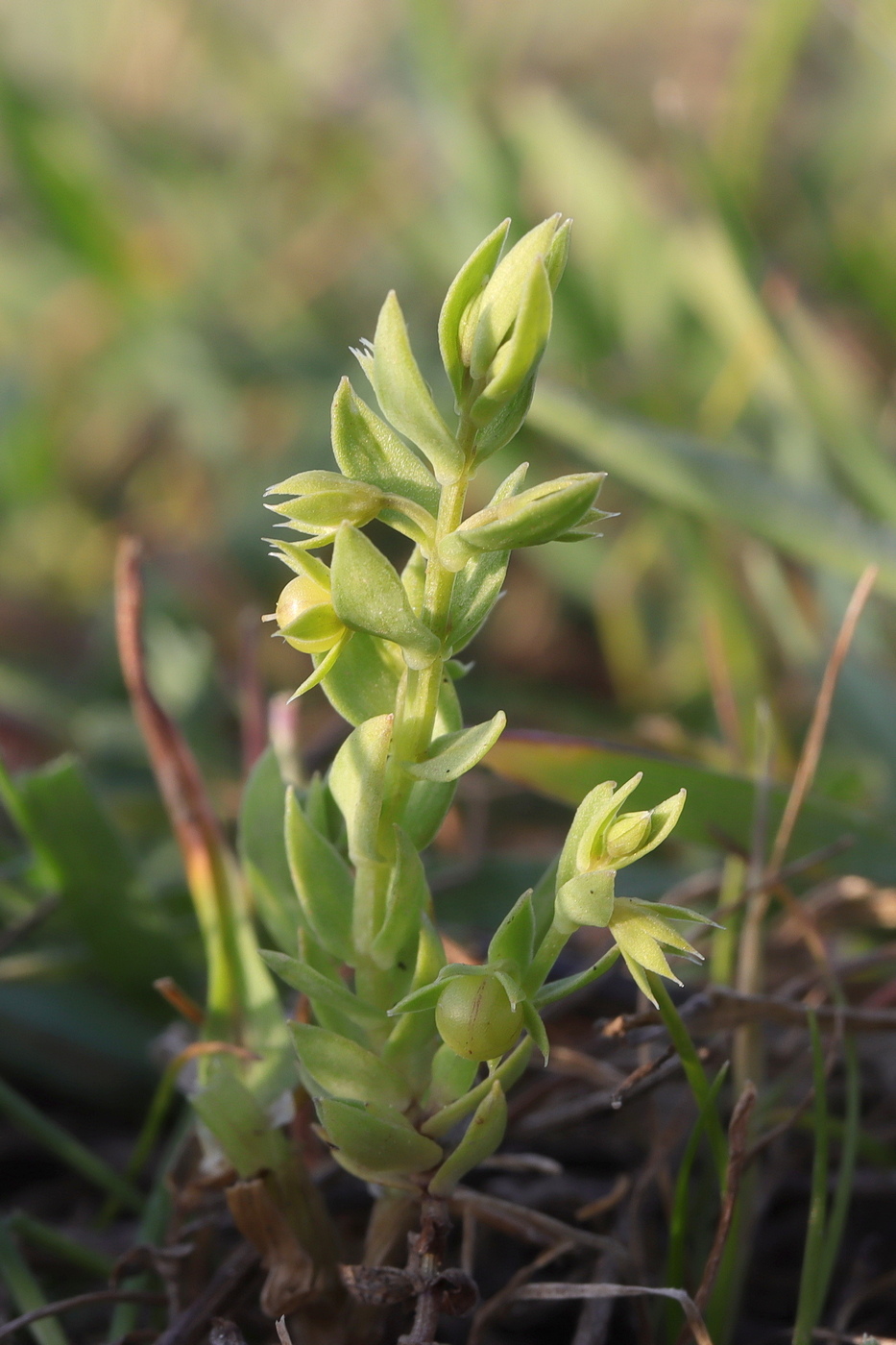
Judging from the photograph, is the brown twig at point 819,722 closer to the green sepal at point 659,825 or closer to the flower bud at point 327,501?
the green sepal at point 659,825

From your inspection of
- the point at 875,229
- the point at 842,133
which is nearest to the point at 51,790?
the point at 875,229

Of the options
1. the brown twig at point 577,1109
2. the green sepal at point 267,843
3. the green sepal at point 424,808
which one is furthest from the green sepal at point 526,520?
the brown twig at point 577,1109

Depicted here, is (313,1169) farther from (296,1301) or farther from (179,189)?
(179,189)

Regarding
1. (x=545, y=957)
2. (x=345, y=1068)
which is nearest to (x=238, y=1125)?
(x=345, y=1068)

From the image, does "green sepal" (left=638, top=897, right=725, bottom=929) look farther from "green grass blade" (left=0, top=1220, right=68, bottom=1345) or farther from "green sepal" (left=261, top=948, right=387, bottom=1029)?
"green grass blade" (left=0, top=1220, right=68, bottom=1345)

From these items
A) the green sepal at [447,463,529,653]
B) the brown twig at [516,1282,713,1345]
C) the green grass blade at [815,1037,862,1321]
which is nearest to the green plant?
the green sepal at [447,463,529,653]

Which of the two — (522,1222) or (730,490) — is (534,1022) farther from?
(730,490)
